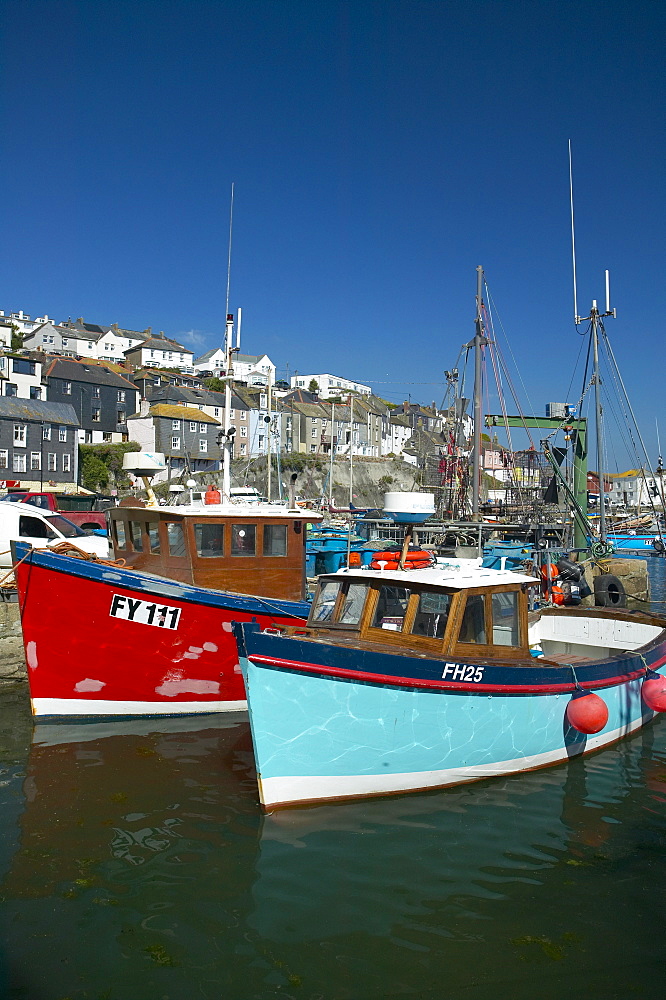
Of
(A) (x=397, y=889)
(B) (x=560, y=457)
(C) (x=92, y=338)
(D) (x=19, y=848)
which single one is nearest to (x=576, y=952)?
(A) (x=397, y=889)

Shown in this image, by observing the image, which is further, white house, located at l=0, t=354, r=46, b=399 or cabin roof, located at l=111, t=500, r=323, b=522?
white house, located at l=0, t=354, r=46, b=399

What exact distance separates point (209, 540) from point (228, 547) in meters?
0.37

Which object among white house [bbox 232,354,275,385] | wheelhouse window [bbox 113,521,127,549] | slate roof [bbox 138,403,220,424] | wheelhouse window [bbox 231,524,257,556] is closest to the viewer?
wheelhouse window [bbox 231,524,257,556]

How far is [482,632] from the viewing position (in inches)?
351

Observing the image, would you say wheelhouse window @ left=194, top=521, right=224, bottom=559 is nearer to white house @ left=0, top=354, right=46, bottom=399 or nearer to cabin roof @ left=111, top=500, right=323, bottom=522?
cabin roof @ left=111, top=500, right=323, bottom=522

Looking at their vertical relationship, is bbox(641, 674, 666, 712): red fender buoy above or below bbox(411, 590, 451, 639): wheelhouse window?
below

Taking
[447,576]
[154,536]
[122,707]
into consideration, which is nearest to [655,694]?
[447,576]

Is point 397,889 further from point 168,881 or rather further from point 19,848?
point 19,848

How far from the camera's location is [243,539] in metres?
12.7

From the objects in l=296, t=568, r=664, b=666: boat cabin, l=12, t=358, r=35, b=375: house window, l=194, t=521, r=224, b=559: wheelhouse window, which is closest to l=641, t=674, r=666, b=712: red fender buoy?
l=296, t=568, r=664, b=666: boat cabin

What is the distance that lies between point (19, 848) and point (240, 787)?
2731mm

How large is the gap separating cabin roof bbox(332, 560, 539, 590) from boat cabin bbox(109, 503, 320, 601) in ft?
11.3

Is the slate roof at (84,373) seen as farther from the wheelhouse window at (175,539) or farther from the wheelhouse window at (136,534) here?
the wheelhouse window at (175,539)

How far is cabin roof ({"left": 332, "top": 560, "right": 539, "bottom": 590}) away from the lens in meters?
8.74
